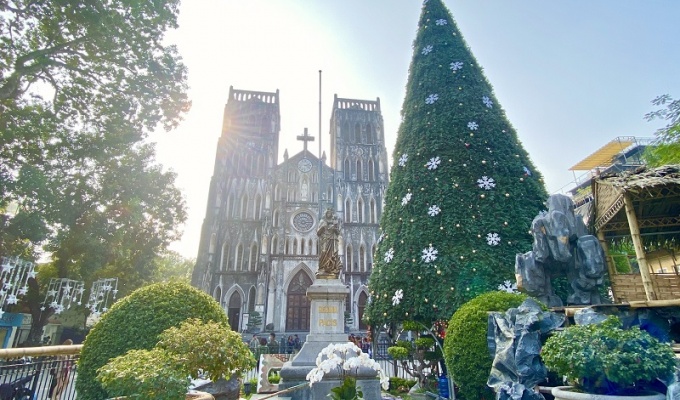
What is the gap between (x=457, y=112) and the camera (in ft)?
30.1

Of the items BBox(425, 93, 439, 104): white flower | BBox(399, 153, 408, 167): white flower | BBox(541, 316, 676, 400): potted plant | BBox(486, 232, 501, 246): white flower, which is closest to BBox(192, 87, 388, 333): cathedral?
BBox(399, 153, 408, 167): white flower

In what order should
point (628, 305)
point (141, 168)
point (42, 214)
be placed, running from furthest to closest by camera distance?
1. point (141, 168)
2. point (42, 214)
3. point (628, 305)

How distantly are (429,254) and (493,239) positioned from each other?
4.69 feet

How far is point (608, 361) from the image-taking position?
3.18 metres

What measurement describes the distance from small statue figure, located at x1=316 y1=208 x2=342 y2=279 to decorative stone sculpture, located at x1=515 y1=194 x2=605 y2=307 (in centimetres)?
424

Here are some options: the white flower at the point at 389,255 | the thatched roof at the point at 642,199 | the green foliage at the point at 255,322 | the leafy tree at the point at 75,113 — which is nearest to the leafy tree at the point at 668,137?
the thatched roof at the point at 642,199

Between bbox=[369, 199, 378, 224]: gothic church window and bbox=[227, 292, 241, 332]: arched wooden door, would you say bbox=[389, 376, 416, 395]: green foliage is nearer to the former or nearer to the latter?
bbox=[227, 292, 241, 332]: arched wooden door

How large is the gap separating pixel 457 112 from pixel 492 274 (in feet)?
14.6

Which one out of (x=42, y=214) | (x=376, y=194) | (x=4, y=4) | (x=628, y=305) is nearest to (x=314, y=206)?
(x=376, y=194)

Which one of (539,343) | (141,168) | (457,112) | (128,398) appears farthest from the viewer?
(141,168)

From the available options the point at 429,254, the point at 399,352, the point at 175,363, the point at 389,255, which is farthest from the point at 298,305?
the point at 175,363

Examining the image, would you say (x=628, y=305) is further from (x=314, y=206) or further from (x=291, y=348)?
(x=314, y=206)

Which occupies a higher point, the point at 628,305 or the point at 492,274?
the point at 492,274

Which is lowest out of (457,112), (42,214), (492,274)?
(492,274)
